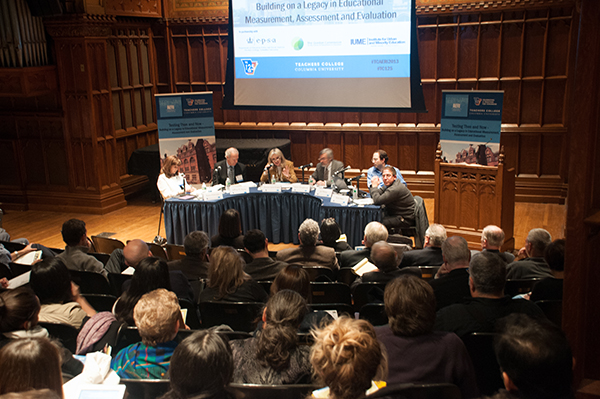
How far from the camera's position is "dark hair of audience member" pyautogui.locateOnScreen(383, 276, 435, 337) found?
8.10 feet

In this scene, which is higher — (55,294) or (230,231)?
(55,294)

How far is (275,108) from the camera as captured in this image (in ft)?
30.4

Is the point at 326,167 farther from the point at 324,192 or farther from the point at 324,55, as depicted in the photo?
the point at 324,55

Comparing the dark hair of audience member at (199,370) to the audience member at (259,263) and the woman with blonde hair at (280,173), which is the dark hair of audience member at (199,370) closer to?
the audience member at (259,263)

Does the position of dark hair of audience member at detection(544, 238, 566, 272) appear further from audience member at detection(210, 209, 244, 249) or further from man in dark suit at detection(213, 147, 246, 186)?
man in dark suit at detection(213, 147, 246, 186)

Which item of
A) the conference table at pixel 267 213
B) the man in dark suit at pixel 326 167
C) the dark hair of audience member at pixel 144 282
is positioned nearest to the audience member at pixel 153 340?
the dark hair of audience member at pixel 144 282

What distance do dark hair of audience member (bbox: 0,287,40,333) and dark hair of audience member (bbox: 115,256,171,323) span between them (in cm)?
58

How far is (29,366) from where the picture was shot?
6.34ft

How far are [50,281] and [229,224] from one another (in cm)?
235

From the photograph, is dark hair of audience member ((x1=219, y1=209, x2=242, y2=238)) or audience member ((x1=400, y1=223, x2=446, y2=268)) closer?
audience member ((x1=400, y1=223, x2=446, y2=268))

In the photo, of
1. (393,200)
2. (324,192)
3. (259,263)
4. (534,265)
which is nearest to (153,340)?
(259,263)

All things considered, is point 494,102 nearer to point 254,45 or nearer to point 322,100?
point 322,100

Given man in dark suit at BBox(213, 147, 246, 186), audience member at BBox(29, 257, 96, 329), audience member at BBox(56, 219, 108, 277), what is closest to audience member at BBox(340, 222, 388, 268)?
audience member at BBox(56, 219, 108, 277)

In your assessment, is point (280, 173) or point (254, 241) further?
point (280, 173)
